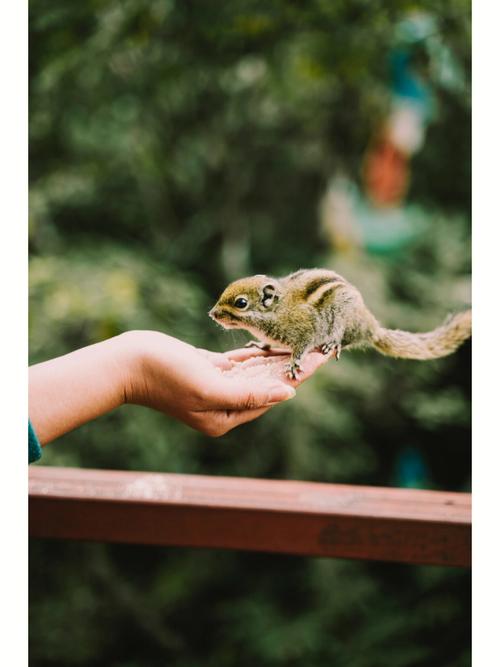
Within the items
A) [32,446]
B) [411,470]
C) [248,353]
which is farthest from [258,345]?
[411,470]

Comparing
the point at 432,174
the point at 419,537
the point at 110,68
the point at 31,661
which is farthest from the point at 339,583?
the point at 110,68

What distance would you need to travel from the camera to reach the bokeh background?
1403 millimetres

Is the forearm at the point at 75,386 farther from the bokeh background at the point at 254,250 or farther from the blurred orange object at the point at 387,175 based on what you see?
the blurred orange object at the point at 387,175

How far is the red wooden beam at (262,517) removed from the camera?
34.1 inches

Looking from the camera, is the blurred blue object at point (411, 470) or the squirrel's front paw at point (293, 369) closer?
the squirrel's front paw at point (293, 369)

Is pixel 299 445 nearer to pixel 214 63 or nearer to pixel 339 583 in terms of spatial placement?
pixel 339 583

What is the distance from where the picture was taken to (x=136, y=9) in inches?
49.8

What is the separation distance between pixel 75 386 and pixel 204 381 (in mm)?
139

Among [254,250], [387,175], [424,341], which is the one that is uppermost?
[387,175]

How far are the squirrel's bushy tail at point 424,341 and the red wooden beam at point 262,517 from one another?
0.86ft

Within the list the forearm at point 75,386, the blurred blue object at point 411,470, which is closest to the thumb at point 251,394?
the forearm at point 75,386

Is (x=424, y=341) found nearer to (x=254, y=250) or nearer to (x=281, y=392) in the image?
(x=281, y=392)

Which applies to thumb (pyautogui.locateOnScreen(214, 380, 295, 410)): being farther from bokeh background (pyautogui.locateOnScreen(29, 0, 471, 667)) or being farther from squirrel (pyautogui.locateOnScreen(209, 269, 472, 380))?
bokeh background (pyautogui.locateOnScreen(29, 0, 471, 667))

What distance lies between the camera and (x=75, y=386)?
0.71 metres
